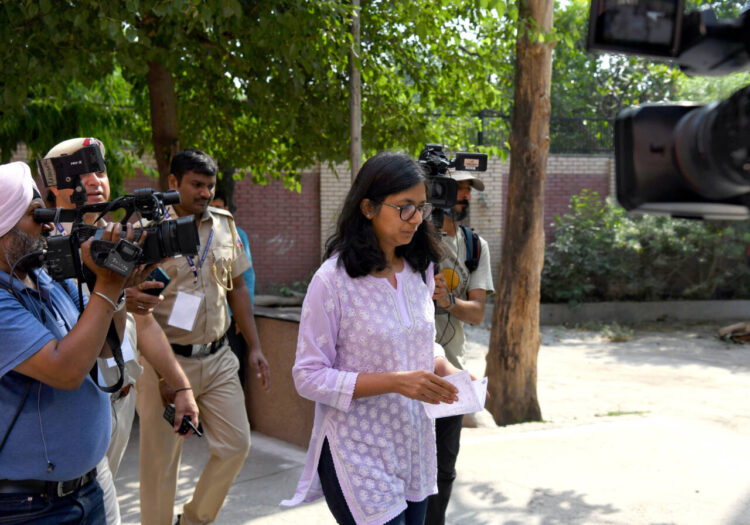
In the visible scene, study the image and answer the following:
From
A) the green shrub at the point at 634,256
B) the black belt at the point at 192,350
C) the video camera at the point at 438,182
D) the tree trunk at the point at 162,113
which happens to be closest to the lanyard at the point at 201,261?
the black belt at the point at 192,350

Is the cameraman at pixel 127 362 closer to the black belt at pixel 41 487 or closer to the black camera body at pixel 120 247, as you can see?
the black belt at pixel 41 487

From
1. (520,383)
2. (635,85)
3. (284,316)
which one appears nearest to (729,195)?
(284,316)

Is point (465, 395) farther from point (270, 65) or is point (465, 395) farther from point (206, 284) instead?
point (270, 65)

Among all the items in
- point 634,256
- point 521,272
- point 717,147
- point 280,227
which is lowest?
point 634,256

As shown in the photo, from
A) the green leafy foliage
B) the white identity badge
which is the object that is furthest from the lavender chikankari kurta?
the green leafy foliage

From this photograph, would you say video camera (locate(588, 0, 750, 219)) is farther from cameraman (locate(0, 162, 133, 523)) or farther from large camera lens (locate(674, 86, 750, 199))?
cameraman (locate(0, 162, 133, 523))

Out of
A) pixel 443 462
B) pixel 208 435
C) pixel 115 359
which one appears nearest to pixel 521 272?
pixel 443 462

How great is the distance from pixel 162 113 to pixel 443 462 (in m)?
4.75

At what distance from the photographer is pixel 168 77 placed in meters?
7.32

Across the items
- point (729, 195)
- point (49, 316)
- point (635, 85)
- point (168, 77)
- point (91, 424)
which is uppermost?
point (635, 85)

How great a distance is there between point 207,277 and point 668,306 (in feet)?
46.7

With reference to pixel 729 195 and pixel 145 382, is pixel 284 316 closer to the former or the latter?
pixel 145 382

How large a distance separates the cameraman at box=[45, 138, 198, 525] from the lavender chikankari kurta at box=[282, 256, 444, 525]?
2.21 ft

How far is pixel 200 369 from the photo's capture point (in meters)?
4.04
